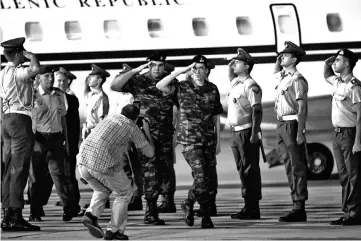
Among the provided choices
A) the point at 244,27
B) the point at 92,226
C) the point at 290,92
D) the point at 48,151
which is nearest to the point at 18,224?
the point at 92,226

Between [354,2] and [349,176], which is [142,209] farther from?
[354,2]

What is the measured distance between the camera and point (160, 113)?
15.8 metres

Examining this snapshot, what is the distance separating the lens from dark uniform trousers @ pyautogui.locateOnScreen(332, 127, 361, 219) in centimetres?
1580

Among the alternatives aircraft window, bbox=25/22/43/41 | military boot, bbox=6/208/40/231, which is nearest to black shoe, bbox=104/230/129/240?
military boot, bbox=6/208/40/231

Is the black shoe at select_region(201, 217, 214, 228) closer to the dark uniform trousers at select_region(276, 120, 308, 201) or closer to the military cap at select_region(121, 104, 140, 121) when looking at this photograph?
the dark uniform trousers at select_region(276, 120, 308, 201)

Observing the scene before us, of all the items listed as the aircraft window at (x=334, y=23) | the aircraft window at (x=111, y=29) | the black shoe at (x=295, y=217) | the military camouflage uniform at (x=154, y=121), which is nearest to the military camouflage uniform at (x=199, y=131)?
the military camouflage uniform at (x=154, y=121)

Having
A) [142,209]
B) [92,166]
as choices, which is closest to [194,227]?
[92,166]

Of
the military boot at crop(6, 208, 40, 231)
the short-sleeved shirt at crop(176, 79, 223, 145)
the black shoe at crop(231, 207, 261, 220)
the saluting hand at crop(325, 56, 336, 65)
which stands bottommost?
the black shoe at crop(231, 207, 261, 220)

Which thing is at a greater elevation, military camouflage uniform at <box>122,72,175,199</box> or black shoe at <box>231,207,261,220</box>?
military camouflage uniform at <box>122,72,175,199</box>

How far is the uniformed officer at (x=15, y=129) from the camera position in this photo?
1535cm

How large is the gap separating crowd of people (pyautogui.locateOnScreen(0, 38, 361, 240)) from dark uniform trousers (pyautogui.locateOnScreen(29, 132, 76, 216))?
0.01 m

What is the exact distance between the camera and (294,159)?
1644 centimetres

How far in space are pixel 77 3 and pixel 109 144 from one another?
11474 mm

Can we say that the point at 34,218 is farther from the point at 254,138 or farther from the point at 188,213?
the point at 254,138
